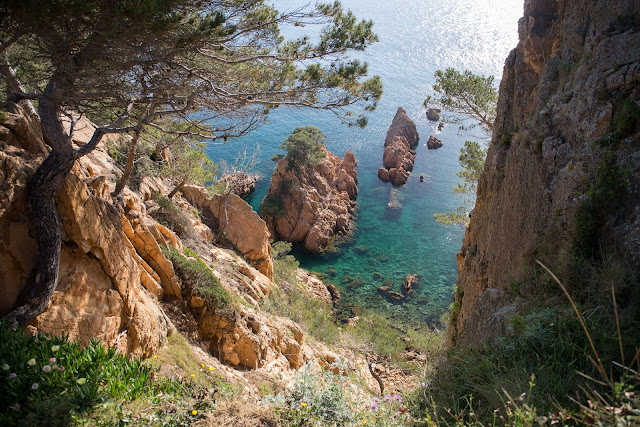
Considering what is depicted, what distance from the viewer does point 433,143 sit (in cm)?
4553

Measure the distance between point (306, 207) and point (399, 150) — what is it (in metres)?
15.4

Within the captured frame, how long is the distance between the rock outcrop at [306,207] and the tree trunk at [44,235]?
2398 cm

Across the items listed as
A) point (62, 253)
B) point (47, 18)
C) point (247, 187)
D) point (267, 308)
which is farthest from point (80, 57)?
point (247, 187)

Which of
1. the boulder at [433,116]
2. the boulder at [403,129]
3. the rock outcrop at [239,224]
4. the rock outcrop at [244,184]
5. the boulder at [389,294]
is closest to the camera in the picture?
the rock outcrop at [239,224]

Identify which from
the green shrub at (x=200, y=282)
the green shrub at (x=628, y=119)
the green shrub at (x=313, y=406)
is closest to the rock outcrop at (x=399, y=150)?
the green shrub at (x=200, y=282)

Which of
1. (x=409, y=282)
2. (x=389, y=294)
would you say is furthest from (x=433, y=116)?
(x=389, y=294)

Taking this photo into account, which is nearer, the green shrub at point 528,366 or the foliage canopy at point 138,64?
the green shrub at point 528,366

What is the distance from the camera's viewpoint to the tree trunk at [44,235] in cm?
544

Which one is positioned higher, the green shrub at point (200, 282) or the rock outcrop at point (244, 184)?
the rock outcrop at point (244, 184)

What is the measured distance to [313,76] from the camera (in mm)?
9297

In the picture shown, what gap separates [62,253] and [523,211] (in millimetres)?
8458

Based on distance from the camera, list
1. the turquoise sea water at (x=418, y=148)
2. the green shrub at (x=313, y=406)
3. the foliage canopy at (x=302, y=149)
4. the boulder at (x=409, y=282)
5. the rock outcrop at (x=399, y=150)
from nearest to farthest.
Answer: the green shrub at (x=313, y=406) → the boulder at (x=409, y=282) → the turquoise sea water at (x=418, y=148) → the foliage canopy at (x=302, y=149) → the rock outcrop at (x=399, y=150)

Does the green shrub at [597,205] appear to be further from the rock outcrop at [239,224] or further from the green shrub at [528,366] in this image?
the rock outcrop at [239,224]

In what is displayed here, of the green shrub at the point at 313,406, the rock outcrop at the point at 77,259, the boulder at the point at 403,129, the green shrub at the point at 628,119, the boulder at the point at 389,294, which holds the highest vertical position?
the boulder at the point at 403,129
